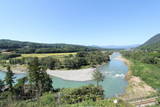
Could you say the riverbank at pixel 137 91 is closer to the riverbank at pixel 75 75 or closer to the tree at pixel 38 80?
the riverbank at pixel 75 75

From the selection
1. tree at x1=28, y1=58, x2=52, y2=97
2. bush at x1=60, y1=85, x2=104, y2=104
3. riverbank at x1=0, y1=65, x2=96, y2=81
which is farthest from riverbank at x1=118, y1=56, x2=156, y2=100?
tree at x1=28, y1=58, x2=52, y2=97

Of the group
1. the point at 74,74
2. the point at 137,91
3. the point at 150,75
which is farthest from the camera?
the point at 74,74

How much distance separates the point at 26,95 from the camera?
1912cm

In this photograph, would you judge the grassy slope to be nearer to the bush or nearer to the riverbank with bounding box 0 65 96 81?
the riverbank with bounding box 0 65 96 81

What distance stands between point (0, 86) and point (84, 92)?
16140mm

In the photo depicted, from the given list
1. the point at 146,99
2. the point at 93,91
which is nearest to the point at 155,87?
the point at 146,99

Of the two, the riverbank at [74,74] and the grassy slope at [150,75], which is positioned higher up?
the grassy slope at [150,75]

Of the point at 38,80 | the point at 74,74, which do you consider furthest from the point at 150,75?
the point at 38,80

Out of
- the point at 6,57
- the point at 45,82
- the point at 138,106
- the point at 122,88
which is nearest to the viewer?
the point at 138,106

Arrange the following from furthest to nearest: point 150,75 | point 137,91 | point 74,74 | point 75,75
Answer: point 74,74, point 75,75, point 150,75, point 137,91

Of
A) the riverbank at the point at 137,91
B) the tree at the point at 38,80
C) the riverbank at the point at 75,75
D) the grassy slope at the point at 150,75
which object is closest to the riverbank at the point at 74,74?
the riverbank at the point at 75,75

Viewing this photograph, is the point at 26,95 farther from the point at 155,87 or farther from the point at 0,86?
the point at 155,87

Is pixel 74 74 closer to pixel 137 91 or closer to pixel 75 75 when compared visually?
pixel 75 75

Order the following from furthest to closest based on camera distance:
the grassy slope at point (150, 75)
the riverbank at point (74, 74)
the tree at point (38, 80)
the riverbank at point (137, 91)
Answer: the riverbank at point (74, 74), the grassy slope at point (150, 75), the riverbank at point (137, 91), the tree at point (38, 80)
